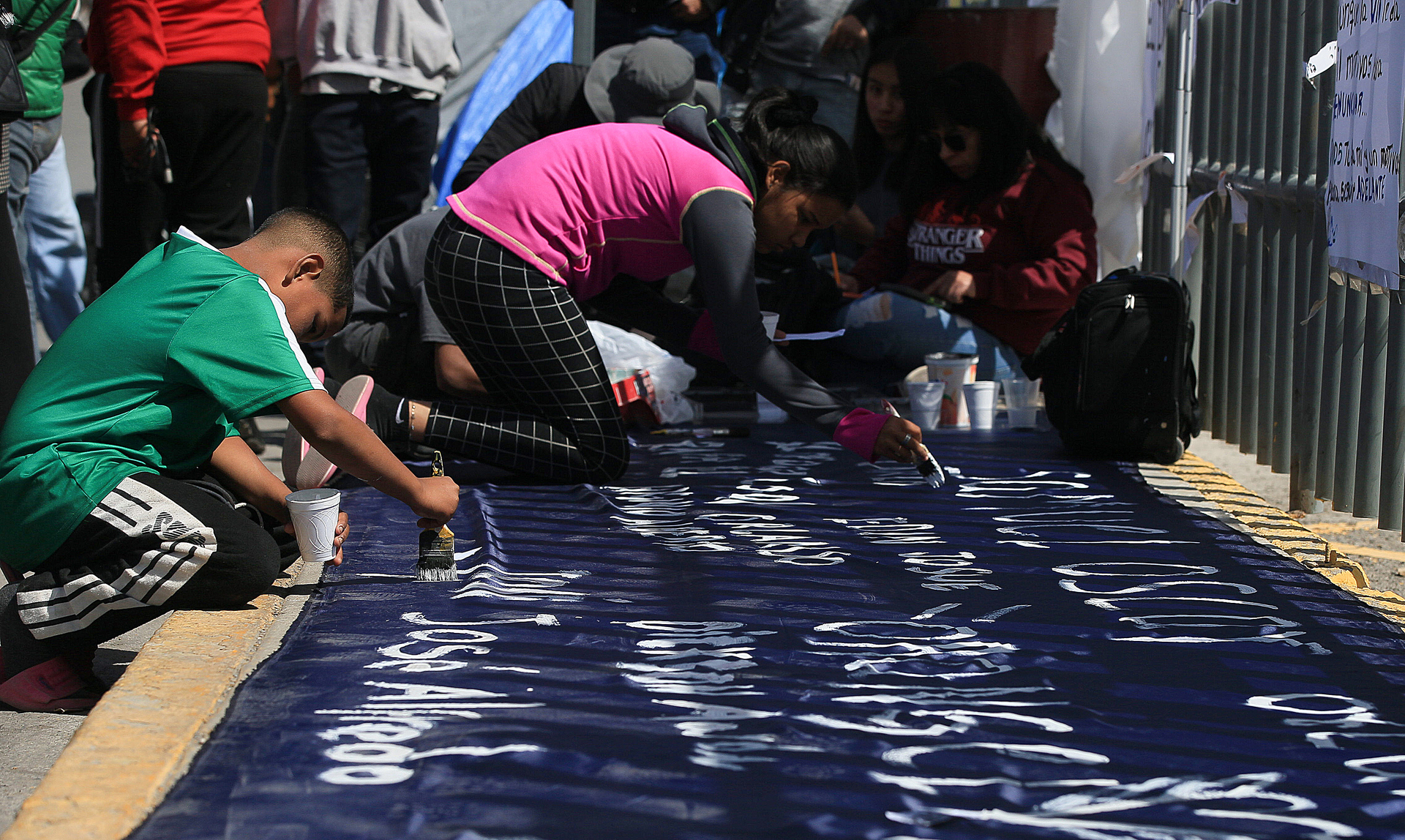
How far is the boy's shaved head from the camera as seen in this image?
259cm

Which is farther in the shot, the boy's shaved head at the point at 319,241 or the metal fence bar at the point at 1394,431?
the metal fence bar at the point at 1394,431

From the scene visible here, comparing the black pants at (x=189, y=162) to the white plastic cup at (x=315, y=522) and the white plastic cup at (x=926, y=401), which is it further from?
the white plastic cup at (x=926, y=401)

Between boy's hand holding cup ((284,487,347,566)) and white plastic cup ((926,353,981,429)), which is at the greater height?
white plastic cup ((926,353,981,429))

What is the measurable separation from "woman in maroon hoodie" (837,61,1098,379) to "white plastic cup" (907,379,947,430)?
0.43 metres

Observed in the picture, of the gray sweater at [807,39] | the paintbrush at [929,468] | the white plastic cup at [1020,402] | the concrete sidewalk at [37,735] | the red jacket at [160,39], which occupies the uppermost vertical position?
the gray sweater at [807,39]

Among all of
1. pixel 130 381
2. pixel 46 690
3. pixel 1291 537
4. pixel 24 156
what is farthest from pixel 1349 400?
pixel 24 156

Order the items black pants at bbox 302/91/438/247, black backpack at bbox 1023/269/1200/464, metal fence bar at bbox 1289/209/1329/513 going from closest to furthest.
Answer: metal fence bar at bbox 1289/209/1329/513 → black backpack at bbox 1023/269/1200/464 → black pants at bbox 302/91/438/247

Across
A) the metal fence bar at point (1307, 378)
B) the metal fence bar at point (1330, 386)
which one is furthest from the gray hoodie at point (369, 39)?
the metal fence bar at point (1330, 386)

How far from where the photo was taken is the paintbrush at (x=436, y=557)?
9.17 feet

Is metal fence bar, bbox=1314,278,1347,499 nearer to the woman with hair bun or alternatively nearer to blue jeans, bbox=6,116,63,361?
the woman with hair bun

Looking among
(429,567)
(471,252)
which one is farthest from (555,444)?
(429,567)

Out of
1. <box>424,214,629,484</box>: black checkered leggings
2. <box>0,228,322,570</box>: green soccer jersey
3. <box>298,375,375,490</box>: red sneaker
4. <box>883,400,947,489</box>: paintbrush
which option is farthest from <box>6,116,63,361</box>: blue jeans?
<box>883,400,947,489</box>: paintbrush

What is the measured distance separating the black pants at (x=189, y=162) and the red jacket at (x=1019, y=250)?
246 cm

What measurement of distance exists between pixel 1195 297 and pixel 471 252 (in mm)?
2605
